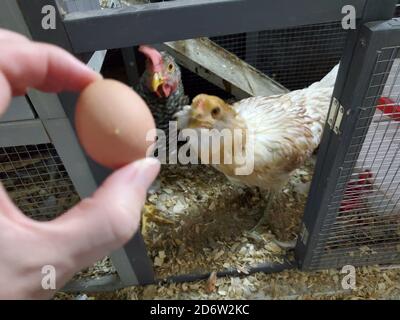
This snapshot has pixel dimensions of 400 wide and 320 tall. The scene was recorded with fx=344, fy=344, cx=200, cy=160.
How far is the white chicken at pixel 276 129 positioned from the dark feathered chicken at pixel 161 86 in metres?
0.32

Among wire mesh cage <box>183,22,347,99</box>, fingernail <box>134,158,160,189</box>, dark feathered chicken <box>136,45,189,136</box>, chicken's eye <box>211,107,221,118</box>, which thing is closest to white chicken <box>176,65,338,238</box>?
chicken's eye <box>211,107,221,118</box>

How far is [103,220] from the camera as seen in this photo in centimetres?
42

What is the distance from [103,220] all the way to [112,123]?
0.51 ft

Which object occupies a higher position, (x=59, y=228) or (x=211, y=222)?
(x=59, y=228)

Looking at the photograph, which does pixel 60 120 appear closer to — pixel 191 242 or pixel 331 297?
pixel 191 242

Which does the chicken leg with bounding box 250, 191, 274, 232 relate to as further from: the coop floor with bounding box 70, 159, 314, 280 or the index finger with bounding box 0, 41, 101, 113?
the index finger with bounding box 0, 41, 101, 113

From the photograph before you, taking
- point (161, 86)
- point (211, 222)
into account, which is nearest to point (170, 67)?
point (161, 86)

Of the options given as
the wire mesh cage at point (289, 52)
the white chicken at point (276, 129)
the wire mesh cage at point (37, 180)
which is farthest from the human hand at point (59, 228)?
the wire mesh cage at point (289, 52)

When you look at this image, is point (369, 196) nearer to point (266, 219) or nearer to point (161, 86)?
point (266, 219)

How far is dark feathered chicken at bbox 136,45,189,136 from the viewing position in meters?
1.41

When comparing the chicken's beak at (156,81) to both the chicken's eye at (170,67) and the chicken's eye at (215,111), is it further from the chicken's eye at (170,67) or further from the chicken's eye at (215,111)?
the chicken's eye at (215,111)

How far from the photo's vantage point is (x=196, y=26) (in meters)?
0.66

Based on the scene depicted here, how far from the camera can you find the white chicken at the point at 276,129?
1183mm
